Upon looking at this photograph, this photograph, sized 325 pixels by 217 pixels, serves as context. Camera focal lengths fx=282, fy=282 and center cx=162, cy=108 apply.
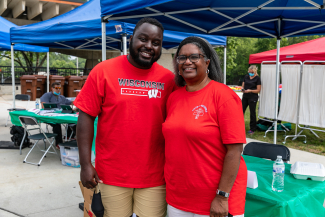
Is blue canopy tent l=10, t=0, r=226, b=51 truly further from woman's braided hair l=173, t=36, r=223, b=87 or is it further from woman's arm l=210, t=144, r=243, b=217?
woman's arm l=210, t=144, r=243, b=217

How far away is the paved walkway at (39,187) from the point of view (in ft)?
11.7

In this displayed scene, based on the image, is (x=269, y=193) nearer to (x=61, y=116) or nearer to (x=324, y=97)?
(x=61, y=116)

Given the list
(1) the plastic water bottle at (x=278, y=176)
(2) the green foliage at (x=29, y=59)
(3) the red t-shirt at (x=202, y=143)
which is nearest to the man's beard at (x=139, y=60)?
(3) the red t-shirt at (x=202, y=143)

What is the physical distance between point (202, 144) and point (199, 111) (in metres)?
0.19

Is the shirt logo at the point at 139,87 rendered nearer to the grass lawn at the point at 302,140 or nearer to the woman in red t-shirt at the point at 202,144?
the woman in red t-shirt at the point at 202,144

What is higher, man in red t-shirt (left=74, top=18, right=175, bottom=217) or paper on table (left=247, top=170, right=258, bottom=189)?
man in red t-shirt (left=74, top=18, right=175, bottom=217)

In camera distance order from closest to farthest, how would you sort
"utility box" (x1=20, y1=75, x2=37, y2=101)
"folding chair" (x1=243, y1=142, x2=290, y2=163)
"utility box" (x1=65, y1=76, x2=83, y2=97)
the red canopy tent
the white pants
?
the white pants, "folding chair" (x1=243, y1=142, x2=290, y2=163), the red canopy tent, "utility box" (x1=20, y1=75, x2=37, y2=101), "utility box" (x1=65, y1=76, x2=83, y2=97)

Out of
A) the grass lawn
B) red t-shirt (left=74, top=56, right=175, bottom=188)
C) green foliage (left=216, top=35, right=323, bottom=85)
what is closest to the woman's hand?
red t-shirt (left=74, top=56, right=175, bottom=188)

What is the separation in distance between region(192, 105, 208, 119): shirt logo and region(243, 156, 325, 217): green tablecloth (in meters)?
1.00

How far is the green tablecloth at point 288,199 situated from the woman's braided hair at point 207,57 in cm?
102

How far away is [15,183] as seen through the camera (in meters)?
4.40

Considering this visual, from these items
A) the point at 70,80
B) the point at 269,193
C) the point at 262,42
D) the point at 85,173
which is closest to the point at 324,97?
the point at 269,193

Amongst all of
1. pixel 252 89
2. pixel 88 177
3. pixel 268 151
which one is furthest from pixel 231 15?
pixel 252 89

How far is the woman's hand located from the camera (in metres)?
1.58
